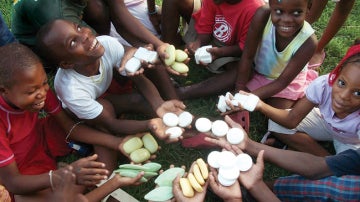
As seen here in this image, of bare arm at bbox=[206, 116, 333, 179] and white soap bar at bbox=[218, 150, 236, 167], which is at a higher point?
white soap bar at bbox=[218, 150, 236, 167]

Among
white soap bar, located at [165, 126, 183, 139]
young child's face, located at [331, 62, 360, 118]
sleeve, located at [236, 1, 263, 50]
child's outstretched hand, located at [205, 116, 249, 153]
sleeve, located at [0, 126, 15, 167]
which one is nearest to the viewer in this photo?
young child's face, located at [331, 62, 360, 118]

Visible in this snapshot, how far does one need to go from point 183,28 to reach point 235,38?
1.64 ft

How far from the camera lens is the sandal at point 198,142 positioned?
2.26 m

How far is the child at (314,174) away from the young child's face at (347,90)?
0.21 m

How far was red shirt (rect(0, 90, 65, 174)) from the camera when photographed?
1.90m

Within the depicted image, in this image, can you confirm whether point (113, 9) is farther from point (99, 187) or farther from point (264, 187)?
point (264, 187)

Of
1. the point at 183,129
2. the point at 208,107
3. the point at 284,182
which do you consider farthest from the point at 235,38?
the point at 284,182

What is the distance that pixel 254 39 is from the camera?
2.28m

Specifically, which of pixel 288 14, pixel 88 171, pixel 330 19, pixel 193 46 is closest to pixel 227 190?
pixel 88 171

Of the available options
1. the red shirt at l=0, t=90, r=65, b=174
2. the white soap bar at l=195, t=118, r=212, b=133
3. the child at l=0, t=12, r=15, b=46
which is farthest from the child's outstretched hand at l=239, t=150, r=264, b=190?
the child at l=0, t=12, r=15, b=46

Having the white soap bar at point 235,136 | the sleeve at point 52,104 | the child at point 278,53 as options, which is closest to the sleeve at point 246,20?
the child at point 278,53

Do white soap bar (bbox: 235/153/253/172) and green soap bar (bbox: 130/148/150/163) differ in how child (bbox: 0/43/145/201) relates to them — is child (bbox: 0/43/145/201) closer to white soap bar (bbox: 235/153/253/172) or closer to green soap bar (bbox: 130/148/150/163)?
green soap bar (bbox: 130/148/150/163)

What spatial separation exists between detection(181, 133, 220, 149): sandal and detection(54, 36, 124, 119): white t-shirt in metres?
0.53

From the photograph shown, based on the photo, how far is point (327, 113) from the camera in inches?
81.8
